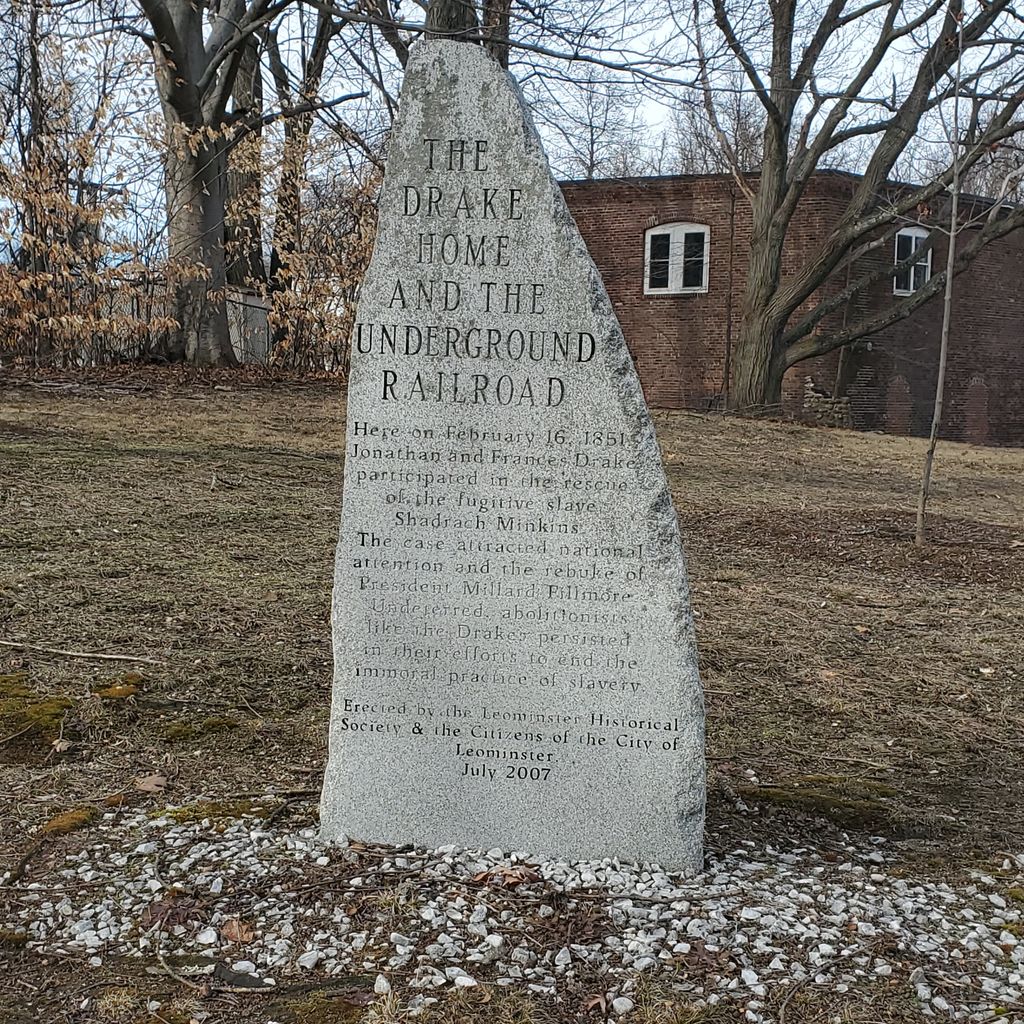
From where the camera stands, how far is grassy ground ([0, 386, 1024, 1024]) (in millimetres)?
4105

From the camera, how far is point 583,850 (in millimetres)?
3627

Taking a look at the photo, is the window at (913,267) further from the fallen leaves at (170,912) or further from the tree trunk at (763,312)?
the fallen leaves at (170,912)

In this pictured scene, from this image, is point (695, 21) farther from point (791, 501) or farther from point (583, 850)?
point (583, 850)

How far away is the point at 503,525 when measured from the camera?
3525 millimetres

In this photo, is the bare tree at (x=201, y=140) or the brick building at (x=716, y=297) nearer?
the bare tree at (x=201, y=140)

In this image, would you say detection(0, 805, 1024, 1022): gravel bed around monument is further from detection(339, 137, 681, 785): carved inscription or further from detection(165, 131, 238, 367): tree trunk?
detection(165, 131, 238, 367): tree trunk

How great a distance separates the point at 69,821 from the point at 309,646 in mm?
2096

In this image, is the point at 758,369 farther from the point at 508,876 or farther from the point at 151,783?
the point at 508,876

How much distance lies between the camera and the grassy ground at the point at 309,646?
4105mm

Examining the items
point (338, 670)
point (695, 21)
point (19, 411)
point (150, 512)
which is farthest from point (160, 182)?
point (338, 670)

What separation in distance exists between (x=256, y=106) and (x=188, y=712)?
14905 mm

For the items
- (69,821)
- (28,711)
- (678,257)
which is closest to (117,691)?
(28,711)

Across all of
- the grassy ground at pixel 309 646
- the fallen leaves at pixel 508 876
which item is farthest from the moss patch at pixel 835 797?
the fallen leaves at pixel 508 876

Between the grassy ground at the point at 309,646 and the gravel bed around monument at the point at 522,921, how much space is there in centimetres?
15
